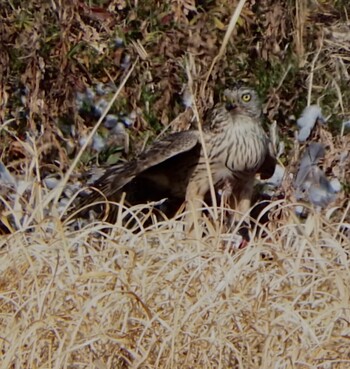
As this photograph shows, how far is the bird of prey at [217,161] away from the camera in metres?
7.71

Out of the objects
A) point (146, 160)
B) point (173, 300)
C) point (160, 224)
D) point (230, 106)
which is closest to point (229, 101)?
point (230, 106)

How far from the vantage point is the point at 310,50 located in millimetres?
8633

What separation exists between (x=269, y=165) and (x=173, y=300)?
2.60 metres

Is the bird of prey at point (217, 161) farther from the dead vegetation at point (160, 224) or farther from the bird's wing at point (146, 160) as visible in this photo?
the dead vegetation at point (160, 224)

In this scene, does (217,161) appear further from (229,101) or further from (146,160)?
(146,160)

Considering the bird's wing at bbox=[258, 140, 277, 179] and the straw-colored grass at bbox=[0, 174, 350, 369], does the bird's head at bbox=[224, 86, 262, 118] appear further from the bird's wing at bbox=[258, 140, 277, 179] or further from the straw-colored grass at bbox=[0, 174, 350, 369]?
the straw-colored grass at bbox=[0, 174, 350, 369]

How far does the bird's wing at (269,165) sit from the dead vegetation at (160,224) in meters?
0.19

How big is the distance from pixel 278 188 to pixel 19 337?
95.9 inches

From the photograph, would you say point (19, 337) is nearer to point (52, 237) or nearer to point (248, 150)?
point (52, 237)

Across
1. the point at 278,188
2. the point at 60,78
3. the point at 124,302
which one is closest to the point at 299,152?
the point at 278,188

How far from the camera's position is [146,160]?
7.47 m

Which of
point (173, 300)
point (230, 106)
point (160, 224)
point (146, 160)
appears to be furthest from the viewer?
point (230, 106)

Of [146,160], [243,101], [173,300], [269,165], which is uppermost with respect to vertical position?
[173,300]

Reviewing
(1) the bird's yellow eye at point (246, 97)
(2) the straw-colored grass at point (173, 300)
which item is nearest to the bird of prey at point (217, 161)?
(1) the bird's yellow eye at point (246, 97)
